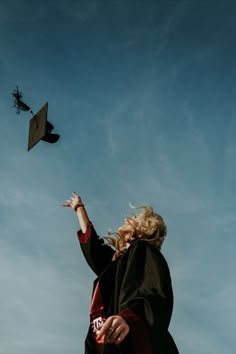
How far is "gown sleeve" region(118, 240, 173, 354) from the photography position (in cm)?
316

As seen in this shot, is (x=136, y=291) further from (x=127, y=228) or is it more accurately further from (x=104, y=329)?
(x=127, y=228)

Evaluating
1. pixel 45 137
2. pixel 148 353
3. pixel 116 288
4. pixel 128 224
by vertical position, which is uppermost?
pixel 45 137

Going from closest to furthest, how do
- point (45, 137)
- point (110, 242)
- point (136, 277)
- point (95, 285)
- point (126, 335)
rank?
point (126, 335), point (136, 277), point (95, 285), point (110, 242), point (45, 137)

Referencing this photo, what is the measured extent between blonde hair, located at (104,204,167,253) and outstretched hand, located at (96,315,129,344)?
1120 millimetres

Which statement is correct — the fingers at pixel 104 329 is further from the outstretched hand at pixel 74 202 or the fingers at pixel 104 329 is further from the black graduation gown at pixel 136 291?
the outstretched hand at pixel 74 202

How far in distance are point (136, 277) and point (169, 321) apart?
43 cm

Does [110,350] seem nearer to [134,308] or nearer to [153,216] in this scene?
[134,308]

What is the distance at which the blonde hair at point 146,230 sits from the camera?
4.07 metres

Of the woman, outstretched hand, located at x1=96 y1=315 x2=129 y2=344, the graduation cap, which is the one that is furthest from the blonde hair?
the graduation cap

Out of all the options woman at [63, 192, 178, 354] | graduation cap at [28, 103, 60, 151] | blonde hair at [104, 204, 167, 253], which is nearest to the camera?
woman at [63, 192, 178, 354]

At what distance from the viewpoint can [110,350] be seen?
3260mm

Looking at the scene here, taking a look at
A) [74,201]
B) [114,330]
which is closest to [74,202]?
[74,201]

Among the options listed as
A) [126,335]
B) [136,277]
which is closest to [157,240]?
[136,277]

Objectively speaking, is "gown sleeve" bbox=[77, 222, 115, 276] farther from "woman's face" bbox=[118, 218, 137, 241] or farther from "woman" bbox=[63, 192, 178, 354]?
"woman's face" bbox=[118, 218, 137, 241]
